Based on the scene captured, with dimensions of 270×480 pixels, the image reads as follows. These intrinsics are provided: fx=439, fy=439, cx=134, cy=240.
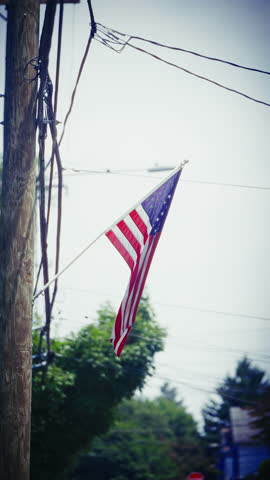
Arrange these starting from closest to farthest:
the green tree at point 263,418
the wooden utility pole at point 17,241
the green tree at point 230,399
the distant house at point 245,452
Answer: the wooden utility pole at point 17,241 < the green tree at point 263,418 < the distant house at point 245,452 < the green tree at point 230,399

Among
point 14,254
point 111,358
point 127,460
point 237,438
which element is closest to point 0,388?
point 14,254

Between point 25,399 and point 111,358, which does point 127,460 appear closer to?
point 111,358

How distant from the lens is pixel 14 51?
4.73 meters

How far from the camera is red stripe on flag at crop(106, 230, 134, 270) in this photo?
A: 552 cm

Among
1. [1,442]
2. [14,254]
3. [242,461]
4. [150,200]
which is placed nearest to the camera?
[1,442]

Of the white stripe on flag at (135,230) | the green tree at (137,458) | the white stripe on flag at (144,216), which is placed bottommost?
the green tree at (137,458)

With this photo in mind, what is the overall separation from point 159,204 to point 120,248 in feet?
2.79

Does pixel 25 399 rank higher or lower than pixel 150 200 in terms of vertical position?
lower

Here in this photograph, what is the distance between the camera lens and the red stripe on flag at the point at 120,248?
552 cm

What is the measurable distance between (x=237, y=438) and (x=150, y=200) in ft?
141

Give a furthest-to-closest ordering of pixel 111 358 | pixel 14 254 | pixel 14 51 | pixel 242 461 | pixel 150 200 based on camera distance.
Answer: pixel 242 461 → pixel 111 358 → pixel 150 200 → pixel 14 51 → pixel 14 254

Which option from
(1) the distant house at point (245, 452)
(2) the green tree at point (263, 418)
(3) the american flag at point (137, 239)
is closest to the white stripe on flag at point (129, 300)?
(3) the american flag at point (137, 239)

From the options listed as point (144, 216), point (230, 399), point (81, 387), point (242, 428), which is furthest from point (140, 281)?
point (230, 399)

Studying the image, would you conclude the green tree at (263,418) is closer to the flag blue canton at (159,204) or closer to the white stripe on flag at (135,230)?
the flag blue canton at (159,204)
